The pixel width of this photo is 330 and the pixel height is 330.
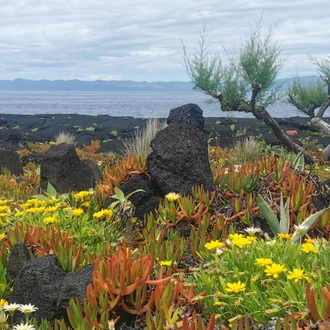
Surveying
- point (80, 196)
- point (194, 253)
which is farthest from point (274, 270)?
point (80, 196)

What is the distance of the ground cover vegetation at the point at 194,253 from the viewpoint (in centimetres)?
295

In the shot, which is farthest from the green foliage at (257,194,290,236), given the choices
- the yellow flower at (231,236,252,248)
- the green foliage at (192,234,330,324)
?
the yellow flower at (231,236,252,248)

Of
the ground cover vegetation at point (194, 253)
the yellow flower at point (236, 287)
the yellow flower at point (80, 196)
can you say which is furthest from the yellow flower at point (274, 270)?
the yellow flower at point (80, 196)

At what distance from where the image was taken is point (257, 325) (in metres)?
2.87

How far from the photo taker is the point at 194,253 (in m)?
4.68

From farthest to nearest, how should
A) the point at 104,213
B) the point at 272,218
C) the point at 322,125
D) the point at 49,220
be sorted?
the point at 322,125 < the point at 272,218 < the point at 104,213 < the point at 49,220

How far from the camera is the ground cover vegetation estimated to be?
2949mm

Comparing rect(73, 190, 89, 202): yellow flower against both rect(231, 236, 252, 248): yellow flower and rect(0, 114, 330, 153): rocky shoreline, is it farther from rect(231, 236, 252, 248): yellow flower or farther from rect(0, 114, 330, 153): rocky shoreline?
rect(0, 114, 330, 153): rocky shoreline

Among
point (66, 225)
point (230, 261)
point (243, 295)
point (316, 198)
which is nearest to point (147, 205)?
point (66, 225)

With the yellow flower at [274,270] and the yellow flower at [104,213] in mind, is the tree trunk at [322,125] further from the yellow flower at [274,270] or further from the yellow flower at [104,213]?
the yellow flower at [274,270]

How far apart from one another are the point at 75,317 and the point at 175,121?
13.9 feet

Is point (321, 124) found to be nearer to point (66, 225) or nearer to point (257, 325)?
point (66, 225)

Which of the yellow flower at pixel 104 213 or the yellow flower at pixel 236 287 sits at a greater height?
the yellow flower at pixel 236 287

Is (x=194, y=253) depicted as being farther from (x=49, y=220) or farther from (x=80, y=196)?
(x=80, y=196)
